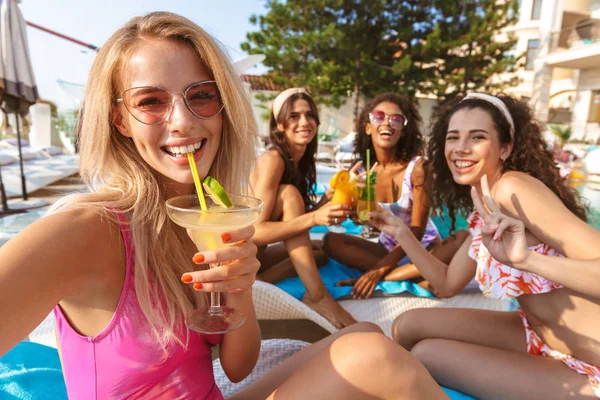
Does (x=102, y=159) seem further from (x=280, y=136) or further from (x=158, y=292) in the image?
(x=280, y=136)

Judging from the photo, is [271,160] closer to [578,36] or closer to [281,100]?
[281,100]

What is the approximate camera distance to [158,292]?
1308 mm

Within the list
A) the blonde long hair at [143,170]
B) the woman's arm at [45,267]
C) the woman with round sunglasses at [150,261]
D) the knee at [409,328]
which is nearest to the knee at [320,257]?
the knee at [409,328]

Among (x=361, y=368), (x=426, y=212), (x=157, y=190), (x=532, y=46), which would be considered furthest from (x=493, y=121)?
(x=532, y=46)

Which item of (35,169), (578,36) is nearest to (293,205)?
(35,169)

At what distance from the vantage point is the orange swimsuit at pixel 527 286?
5.97 feet

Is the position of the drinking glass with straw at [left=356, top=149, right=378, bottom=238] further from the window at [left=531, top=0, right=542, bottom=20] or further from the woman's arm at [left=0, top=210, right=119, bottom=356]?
the window at [left=531, top=0, right=542, bottom=20]

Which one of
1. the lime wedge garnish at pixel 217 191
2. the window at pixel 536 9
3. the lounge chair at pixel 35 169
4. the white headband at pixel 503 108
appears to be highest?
the window at pixel 536 9

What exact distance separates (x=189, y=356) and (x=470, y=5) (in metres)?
21.2

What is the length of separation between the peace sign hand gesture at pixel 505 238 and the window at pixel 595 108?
24.1 metres

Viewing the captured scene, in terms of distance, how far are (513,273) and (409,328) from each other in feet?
2.38

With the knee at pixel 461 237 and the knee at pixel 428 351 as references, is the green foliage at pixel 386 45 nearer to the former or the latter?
the knee at pixel 461 237

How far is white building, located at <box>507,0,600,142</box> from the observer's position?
66.2ft

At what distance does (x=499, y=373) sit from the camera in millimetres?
1905
